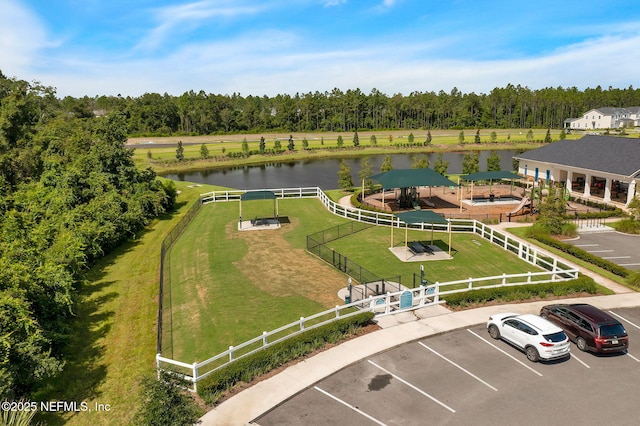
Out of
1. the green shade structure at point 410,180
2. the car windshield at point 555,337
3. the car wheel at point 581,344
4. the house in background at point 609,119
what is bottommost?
the car wheel at point 581,344

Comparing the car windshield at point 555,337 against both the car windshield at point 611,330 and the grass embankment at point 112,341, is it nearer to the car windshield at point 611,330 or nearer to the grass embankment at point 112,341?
the car windshield at point 611,330

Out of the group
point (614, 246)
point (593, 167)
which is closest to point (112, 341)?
point (614, 246)

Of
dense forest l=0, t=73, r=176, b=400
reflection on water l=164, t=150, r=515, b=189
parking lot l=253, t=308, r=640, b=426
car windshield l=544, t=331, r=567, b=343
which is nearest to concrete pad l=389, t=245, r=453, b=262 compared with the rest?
parking lot l=253, t=308, r=640, b=426

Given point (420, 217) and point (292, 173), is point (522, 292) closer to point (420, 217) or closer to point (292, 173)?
point (420, 217)

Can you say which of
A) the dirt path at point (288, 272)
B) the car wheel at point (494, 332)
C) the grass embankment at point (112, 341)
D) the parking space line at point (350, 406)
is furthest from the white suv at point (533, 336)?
the grass embankment at point (112, 341)

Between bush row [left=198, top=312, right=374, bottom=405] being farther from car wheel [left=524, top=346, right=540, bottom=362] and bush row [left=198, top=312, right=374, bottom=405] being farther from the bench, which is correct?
the bench

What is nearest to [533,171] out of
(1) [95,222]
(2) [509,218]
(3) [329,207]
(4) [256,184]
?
(2) [509,218]
